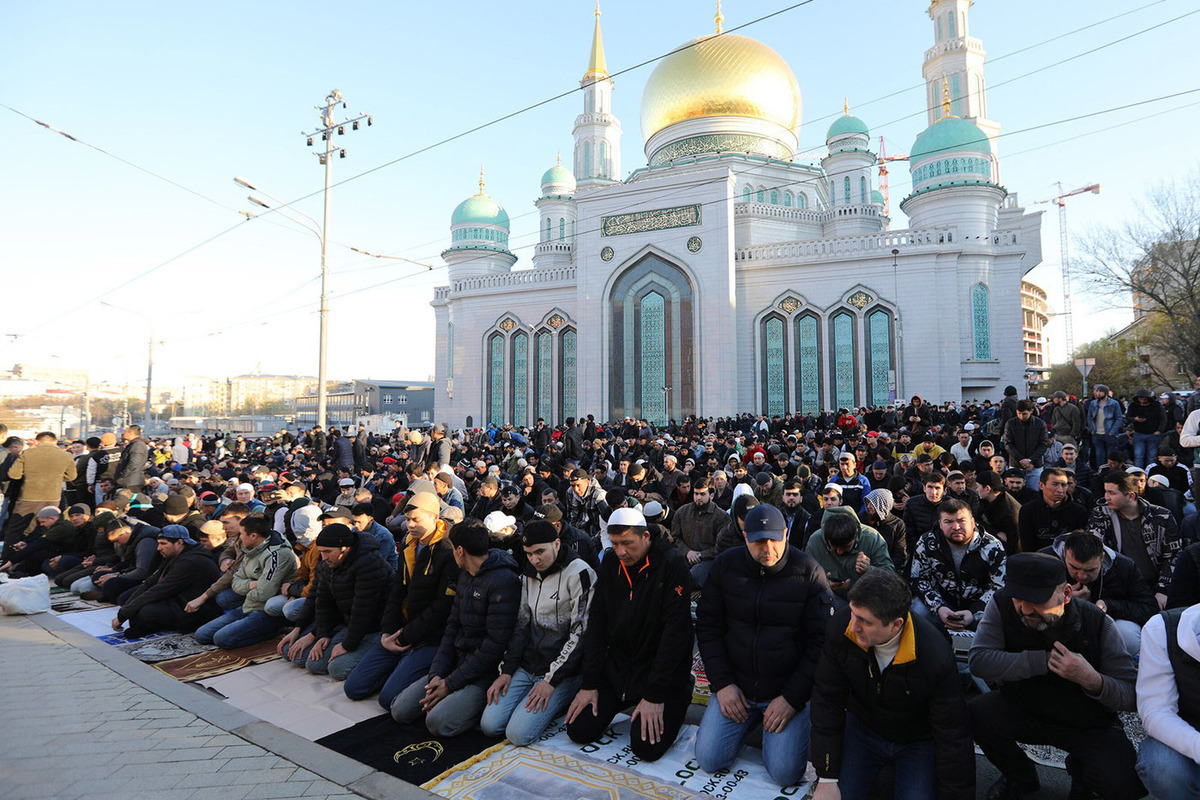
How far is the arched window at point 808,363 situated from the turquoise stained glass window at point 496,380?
10830 millimetres

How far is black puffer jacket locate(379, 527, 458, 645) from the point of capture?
4.33m

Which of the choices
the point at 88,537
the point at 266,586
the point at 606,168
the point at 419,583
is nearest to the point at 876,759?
the point at 419,583

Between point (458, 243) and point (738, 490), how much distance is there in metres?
25.0

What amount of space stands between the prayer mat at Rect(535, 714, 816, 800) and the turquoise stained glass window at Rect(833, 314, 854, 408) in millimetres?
18580

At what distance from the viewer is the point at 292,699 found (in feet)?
14.0

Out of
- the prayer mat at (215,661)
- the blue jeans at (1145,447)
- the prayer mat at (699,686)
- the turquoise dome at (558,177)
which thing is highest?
the turquoise dome at (558,177)

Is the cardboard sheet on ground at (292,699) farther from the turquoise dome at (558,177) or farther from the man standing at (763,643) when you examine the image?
the turquoise dome at (558,177)

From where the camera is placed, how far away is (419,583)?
4.42 metres

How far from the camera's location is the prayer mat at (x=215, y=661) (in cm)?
470

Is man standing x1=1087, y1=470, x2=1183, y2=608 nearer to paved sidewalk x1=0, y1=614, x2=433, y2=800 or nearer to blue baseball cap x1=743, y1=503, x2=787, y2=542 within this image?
blue baseball cap x1=743, y1=503, x2=787, y2=542

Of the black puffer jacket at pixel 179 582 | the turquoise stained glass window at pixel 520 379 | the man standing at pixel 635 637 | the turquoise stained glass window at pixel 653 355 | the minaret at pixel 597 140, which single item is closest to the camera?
the man standing at pixel 635 637

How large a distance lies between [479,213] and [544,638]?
2764cm

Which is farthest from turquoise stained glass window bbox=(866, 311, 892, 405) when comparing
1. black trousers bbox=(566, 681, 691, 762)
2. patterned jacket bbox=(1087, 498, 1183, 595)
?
black trousers bbox=(566, 681, 691, 762)

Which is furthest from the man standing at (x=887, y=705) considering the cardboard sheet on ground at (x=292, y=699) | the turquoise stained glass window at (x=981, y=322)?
the turquoise stained glass window at (x=981, y=322)
